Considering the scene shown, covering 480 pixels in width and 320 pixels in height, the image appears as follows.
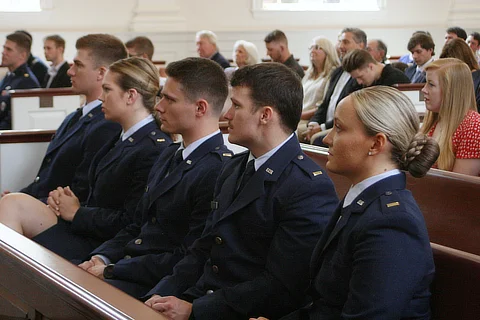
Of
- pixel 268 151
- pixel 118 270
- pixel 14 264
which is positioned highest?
pixel 268 151

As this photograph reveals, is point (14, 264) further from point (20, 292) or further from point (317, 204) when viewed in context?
point (317, 204)

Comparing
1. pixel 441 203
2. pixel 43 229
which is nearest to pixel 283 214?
pixel 441 203

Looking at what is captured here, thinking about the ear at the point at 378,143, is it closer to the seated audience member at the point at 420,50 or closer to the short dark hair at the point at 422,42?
the seated audience member at the point at 420,50

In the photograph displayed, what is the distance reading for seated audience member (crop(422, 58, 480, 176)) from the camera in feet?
12.2

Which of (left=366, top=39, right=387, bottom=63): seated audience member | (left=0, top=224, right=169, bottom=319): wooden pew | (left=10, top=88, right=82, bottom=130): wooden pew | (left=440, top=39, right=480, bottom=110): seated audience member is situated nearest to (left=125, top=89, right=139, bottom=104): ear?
(left=0, top=224, right=169, bottom=319): wooden pew

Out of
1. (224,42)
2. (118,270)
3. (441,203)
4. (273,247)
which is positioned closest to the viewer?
(273,247)

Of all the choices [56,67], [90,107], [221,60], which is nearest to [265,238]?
[90,107]

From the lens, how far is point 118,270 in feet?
9.50

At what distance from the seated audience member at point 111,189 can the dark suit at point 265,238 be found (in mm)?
867

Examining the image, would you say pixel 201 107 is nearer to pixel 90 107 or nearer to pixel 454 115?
pixel 90 107

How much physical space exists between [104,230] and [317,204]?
1.30 meters

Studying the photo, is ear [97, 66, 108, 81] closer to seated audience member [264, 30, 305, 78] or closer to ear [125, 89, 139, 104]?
ear [125, 89, 139, 104]

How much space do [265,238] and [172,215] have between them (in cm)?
59

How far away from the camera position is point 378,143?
2.07 metres
